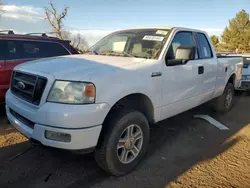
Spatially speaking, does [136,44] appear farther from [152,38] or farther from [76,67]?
[76,67]

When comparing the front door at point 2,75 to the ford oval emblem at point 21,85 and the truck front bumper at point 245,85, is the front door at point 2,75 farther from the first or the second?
the truck front bumper at point 245,85

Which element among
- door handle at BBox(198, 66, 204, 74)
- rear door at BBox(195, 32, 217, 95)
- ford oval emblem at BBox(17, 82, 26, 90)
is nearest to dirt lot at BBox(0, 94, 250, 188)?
ford oval emblem at BBox(17, 82, 26, 90)

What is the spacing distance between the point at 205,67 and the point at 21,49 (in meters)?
3.86

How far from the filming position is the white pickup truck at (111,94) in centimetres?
246

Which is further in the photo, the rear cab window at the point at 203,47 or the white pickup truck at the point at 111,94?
the rear cab window at the point at 203,47

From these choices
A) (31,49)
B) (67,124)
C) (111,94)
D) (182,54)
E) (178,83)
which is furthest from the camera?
(31,49)

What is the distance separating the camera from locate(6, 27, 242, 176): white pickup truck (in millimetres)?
2465

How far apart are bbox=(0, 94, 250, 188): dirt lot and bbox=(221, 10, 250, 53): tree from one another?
99.3ft

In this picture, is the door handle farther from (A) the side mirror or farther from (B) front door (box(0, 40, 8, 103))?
(B) front door (box(0, 40, 8, 103))

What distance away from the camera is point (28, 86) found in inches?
113

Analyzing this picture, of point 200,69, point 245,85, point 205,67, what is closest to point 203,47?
point 205,67

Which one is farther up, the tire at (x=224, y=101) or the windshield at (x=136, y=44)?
Result: the windshield at (x=136, y=44)

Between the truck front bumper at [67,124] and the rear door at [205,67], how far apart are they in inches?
89.1

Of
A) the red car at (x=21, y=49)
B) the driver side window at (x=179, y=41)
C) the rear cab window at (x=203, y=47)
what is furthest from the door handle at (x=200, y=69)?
the red car at (x=21, y=49)
